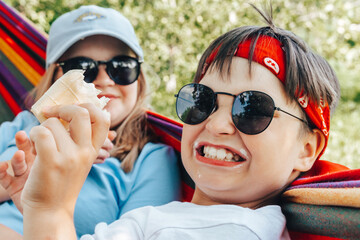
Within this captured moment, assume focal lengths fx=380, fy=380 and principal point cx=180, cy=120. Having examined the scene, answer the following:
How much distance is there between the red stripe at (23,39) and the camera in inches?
105

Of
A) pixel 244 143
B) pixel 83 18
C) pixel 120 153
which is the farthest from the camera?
pixel 83 18

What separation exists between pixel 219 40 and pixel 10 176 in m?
0.96

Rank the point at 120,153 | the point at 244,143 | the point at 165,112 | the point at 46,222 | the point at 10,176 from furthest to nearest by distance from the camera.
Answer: the point at 165,112 < the point at 120,153 < the point at 10,176 < the point at 244,143 < the point at 46,222

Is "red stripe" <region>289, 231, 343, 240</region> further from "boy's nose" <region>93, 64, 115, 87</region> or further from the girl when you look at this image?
"boy's nose" <region>93, 64, 115, 87</region>

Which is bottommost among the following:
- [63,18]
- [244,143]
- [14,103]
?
[14,103]

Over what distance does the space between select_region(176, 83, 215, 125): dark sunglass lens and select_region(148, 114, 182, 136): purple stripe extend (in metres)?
0.41

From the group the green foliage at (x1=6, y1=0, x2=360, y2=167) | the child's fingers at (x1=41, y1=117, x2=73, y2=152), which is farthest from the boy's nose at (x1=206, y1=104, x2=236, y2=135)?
the green foliage at (x1=6, y1=0, x2=360, y2=167)

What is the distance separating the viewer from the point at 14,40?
2.87 metres

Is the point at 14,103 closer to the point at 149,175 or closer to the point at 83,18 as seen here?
the point at 83,18

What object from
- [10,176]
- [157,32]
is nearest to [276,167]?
[10,176]

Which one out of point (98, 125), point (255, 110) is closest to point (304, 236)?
point (255, 110)

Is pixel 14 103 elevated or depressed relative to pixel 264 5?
depressed

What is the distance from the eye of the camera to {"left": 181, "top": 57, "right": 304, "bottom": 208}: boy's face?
1283 millimetres

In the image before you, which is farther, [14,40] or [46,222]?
[14,40]
